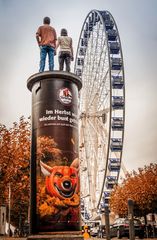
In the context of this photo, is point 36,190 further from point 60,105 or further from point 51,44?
point 51,44

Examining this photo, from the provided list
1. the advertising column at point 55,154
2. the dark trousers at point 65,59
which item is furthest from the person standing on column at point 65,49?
the advertising column at point 55,154

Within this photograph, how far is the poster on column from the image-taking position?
9.97 meters

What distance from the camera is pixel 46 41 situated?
37.6 feet

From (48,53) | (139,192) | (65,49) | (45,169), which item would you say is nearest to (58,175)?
(45,169)

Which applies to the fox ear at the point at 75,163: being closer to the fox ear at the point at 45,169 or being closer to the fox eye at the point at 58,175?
the fox eye at the point at 58,175

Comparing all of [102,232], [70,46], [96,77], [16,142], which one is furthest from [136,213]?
[70,46]

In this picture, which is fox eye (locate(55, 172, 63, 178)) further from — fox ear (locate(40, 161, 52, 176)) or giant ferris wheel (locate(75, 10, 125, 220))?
giant ferris wheel (locate(75, 10, 125, 220))

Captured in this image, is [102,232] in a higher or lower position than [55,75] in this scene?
lower

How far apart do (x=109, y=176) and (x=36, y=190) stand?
2574cm

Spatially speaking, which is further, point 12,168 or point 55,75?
point 12,168

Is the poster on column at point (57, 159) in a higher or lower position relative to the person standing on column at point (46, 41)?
lower

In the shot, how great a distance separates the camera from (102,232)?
32625 millimetres

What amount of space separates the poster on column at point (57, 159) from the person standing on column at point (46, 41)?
1.11m

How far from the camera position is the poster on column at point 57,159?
9969 millimetres
